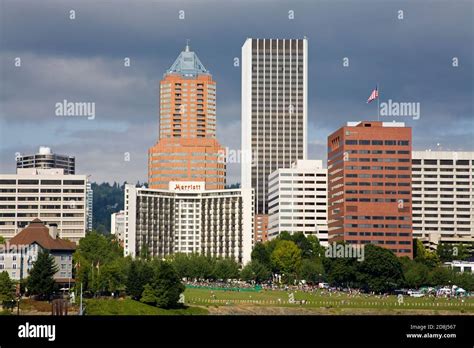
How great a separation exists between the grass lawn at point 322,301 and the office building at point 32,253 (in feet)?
68.4

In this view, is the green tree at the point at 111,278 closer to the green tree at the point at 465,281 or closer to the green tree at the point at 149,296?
the green tree at the point at 149,296

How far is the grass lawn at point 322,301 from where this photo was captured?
157 metres

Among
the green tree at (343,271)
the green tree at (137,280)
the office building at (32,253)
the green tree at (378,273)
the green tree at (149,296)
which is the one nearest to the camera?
the green tree at (149,296)

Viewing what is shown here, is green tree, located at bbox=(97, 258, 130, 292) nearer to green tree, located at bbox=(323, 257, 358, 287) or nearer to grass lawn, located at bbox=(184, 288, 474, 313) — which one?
grass lawn, located at bbox=(184, 288, 474, 313)

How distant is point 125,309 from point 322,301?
33.9m

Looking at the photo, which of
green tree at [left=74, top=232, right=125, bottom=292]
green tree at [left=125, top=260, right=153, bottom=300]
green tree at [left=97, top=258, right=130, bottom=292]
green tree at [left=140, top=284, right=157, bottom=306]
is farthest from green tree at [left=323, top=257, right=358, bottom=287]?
green tree at [left=140, top=284, right=157, bottom=306]

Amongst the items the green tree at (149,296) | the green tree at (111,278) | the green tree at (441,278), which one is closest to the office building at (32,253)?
the green tree at (111,278)

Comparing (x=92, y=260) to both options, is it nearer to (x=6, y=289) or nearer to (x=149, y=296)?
(x=149, y=296)

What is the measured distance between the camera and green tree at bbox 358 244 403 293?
178000mm

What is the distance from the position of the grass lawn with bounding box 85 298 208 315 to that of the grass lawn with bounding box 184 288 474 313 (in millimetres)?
8253

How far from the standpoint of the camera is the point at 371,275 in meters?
179
